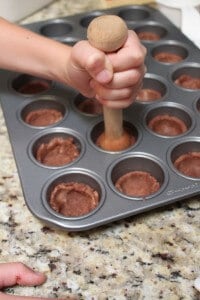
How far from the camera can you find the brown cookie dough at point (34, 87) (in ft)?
3.59

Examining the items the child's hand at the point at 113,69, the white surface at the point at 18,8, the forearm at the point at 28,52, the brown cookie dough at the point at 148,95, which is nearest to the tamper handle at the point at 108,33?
the child's hand at the point at 113,69

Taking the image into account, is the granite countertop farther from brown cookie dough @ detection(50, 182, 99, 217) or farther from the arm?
the arm

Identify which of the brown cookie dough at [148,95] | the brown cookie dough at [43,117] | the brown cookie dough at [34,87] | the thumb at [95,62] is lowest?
the brown cookie dough at [148,95]

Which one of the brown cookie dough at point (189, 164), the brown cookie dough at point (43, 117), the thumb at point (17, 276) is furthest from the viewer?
the brown cookie dough at point (43, 117)

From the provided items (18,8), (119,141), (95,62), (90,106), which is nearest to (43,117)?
(90,106)

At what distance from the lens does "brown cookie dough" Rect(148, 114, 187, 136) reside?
0.97m

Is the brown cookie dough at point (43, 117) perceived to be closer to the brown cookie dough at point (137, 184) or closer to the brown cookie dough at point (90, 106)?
the brown cookie dough at point (90, 106)

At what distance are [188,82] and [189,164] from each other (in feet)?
0.88

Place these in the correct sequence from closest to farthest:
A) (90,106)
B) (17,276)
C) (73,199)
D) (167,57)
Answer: (17,276) < (73,199) < (90,106) < (167,57)

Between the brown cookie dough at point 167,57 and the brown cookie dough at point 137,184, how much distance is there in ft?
1.28

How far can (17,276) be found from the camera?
0.67m

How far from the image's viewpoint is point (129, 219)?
2.55 feet

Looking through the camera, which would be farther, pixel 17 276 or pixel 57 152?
pixel 57 152

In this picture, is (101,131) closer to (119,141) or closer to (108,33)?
(119,141)
